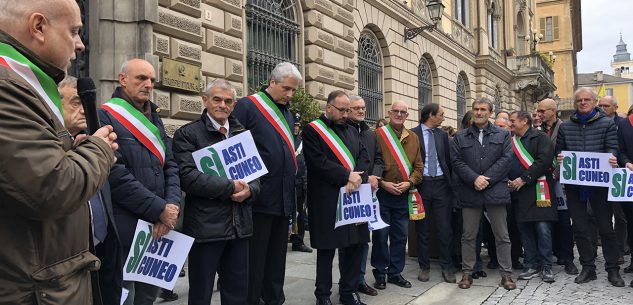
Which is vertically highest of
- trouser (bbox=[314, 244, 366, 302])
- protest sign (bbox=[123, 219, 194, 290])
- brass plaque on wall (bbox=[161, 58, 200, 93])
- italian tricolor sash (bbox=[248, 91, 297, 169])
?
brass plaque on wall (bbox=[161, 58, 200, 93])

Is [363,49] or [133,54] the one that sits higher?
[363,49]

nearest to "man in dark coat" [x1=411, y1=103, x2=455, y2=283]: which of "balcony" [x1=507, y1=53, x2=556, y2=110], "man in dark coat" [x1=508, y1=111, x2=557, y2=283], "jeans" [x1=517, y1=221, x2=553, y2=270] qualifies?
"man in dark coat" [x1=508, y1=111, x2=557, y2=283]

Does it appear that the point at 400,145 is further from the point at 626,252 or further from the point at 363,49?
the point at 363,49

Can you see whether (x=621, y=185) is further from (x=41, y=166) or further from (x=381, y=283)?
(x=41, y=166)

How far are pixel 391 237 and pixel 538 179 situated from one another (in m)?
1.93

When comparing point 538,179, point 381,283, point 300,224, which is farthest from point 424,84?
point 381,283

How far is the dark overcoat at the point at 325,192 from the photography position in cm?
460

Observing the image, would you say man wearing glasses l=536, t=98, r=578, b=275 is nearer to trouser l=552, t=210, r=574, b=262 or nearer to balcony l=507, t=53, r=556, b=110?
trouser l=552, t=210, r=574, b=262

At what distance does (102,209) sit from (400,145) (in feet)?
12.0

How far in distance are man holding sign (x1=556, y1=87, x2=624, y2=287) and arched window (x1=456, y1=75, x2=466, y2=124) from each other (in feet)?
51.4

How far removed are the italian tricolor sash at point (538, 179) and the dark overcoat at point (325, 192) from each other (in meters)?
2.48

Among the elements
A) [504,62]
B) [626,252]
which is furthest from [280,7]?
[504,62]

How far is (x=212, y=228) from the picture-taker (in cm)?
360

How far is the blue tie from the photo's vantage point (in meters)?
2.79
